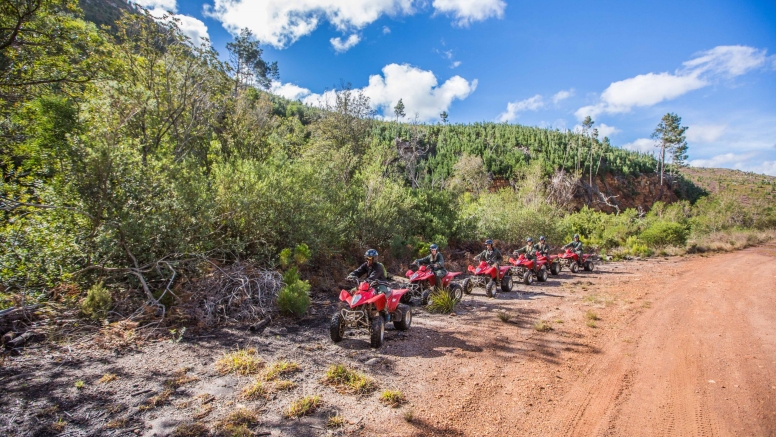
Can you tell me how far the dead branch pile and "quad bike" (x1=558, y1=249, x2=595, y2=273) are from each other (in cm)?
1280

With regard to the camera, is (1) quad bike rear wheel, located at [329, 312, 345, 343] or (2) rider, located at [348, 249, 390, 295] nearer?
(1) quad bike rear wheel, located at [329, 312, 345, 343]

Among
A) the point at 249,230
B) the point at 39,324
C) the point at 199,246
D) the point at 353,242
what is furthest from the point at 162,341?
the point at 353,242

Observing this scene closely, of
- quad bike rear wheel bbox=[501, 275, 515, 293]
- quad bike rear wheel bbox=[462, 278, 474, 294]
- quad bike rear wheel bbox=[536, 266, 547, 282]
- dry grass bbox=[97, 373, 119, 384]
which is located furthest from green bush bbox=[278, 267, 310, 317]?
quad bike rear wheel bbox=[536, 266, 547, 282]

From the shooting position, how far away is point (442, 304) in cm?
809

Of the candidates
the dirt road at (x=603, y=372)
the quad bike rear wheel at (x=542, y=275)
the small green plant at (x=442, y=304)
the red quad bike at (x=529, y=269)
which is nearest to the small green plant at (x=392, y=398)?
the dirt road at (x=603, y=372)

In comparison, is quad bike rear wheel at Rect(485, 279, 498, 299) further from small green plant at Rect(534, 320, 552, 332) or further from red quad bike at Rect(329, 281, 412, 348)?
red quad bike at Rect(329, 281, 412, 348)

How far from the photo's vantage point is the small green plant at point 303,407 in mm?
3609

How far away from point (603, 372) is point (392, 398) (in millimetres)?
3036

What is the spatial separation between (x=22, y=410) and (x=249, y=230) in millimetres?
5666

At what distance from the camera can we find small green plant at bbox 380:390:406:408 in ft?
12.7

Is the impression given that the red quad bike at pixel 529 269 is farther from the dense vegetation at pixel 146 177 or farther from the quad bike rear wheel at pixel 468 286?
the dense vegetation at pixel 146 177

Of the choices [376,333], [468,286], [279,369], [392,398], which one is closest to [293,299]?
[376,333]

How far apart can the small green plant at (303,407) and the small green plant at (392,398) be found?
715mm

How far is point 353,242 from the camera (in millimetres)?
12961
